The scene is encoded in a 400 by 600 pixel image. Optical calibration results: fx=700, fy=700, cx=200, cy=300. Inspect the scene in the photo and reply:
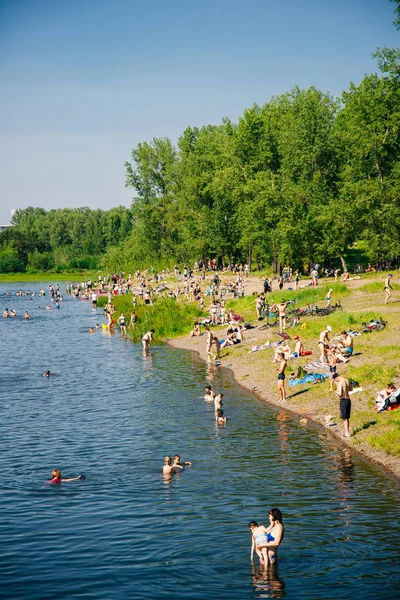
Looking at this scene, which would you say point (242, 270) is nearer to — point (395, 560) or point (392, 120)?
point (392, 120)

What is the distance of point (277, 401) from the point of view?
3419 centimetres

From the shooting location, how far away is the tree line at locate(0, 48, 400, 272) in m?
67.7

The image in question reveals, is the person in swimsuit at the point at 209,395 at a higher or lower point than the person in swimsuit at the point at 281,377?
lower

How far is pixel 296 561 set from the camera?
55.9 ft

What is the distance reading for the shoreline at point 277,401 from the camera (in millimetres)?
24297

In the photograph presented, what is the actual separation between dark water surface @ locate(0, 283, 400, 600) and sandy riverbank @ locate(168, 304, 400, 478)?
65 cm

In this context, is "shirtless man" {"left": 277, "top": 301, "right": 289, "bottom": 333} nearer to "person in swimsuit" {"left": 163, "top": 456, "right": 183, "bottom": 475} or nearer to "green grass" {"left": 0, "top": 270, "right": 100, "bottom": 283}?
"person in swimsuit" {"left": 163, "top": 456, "right": 183, "bottom": 475}

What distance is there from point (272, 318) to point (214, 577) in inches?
1510

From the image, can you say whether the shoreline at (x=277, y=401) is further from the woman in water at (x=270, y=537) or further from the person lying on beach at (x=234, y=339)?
the woman in water at (x=270, y=537)

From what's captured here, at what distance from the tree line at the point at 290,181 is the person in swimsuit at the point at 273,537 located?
2058 inches

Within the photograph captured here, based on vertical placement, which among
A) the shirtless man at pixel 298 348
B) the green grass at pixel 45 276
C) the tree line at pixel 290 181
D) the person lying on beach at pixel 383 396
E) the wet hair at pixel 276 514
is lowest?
the wet hair at pixel 276 514

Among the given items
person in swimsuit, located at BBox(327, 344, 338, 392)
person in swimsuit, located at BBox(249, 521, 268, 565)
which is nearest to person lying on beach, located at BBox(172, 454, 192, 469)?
person in swimsuit, located at BBox(249, 521, 268, 565)

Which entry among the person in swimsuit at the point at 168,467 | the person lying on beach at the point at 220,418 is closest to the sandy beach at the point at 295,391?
the person lying on beach at the point at 220,418

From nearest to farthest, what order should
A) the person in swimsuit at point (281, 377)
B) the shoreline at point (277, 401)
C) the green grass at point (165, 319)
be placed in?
1. the shoreline at point (277, 401)
2. the person in swimsuit at point (281, 377)
3. the green grass at point (165, 319)
